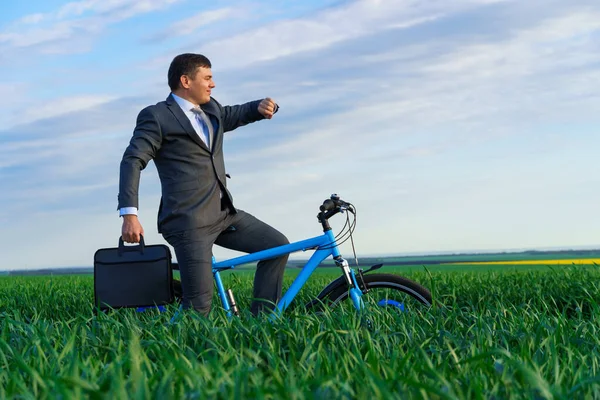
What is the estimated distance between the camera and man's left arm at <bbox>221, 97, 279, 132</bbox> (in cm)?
641

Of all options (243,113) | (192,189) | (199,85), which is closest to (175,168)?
(192,189)

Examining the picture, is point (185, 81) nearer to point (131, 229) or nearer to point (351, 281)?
point (131, 229)

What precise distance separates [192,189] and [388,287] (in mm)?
1722

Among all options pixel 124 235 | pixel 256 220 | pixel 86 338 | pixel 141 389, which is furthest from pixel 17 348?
pixel 256 220

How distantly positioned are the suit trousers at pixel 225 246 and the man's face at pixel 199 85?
933 millimetres

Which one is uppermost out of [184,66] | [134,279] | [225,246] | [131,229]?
[184,66]

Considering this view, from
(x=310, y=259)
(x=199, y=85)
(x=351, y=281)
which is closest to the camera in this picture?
(x=351, y=281)

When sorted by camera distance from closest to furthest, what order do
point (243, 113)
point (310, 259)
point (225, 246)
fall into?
point (310, 259) → point (225, 246) → point (243, 113)

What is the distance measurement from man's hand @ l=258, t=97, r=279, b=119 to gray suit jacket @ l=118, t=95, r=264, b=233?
561mm

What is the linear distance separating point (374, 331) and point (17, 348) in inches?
78.6

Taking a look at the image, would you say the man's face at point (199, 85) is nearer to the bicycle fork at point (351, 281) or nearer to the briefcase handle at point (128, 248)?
the briefcase handle at point (128, 248)

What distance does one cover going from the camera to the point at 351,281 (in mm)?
5918

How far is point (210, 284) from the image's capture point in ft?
19.7

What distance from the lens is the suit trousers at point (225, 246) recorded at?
19.4 feet
